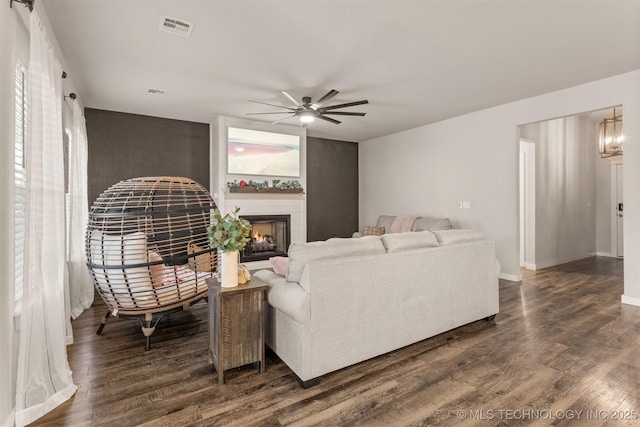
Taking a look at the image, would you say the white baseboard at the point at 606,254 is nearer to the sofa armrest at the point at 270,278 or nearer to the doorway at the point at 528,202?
the doorway at the point at 528,202

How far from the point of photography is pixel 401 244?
8.70 ft

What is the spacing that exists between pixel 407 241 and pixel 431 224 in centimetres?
298

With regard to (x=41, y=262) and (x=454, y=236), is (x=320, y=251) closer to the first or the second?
(x=454, y=236)

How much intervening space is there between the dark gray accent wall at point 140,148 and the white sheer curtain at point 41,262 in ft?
10.4

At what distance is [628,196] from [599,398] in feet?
9.79

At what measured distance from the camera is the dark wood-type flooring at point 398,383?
6.02 ft

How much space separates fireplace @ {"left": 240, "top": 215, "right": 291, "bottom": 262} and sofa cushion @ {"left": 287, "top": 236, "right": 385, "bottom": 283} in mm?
3699

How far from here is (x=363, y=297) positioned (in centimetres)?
233

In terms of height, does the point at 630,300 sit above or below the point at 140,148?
below

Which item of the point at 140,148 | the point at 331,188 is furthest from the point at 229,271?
the point at 331,188

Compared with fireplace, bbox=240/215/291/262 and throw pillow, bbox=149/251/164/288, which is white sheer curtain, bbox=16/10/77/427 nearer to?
throw pillow, bbox=149/251/164/288

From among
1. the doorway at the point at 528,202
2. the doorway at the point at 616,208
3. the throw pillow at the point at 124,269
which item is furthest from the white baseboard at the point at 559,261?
the throw pillow at the point at 124,269

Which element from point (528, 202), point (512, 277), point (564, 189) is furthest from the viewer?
point (564, 189)

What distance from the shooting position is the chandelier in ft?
20.1
